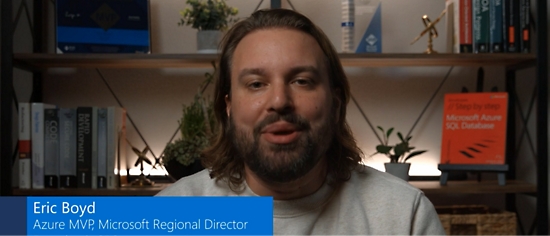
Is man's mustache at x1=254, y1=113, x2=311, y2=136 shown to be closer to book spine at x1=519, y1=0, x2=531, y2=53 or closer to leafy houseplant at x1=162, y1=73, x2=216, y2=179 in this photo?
leafy houseplant at x1=162, y1=73, x2=216, y2=179

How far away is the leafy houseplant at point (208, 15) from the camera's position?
1.87 m

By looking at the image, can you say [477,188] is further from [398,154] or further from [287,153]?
[287,153]

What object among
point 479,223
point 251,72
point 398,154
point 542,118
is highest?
point 251,72

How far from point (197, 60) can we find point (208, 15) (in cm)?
16

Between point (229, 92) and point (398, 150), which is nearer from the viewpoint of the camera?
point (229, 92)

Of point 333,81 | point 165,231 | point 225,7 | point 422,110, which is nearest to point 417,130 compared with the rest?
point 422,110

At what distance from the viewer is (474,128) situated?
1.93m

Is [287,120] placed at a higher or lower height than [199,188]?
higher

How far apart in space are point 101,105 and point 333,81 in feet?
3.81

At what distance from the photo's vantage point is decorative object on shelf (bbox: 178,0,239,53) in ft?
6.10

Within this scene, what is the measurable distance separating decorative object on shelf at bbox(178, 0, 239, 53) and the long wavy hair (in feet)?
2.04

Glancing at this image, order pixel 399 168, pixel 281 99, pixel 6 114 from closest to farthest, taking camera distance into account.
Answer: pixel 281 99, pixel 6 114, pixel 399 168

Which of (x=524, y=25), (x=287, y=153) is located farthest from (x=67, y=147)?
(x=524, y=25)

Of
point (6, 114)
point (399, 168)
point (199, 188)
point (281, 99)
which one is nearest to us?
point (281, 99)
